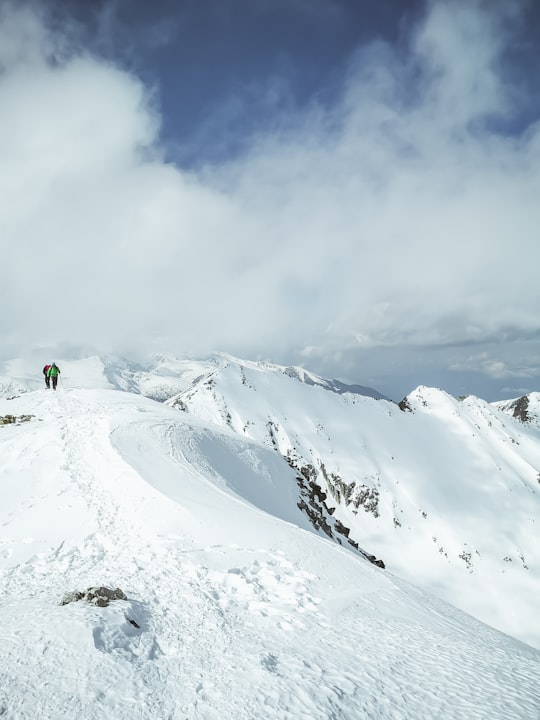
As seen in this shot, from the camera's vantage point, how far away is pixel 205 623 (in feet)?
32.1

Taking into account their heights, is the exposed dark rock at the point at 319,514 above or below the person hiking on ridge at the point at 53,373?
below

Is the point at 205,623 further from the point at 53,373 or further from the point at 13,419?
the point at 53,373

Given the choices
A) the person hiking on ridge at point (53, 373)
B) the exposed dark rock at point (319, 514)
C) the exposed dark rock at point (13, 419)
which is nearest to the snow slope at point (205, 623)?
the exposed dark rock at point (13, 419)

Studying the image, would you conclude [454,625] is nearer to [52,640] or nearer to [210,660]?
[210,660]

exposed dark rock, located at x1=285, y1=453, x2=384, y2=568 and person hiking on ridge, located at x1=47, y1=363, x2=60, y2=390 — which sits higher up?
person hiking on ridge, located at x1=47, y1=363, x2=60, y2=390

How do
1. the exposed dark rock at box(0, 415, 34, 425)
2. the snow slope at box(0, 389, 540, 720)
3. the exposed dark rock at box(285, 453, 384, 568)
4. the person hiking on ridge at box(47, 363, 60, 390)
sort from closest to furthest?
the snow slope at box(0, 389, 540, 720) → the exposed dark rock at box(0, 415, 34, 425) → the exposed dark rock at box(285, 453, 384, 568) → the person hiking on ridge at box(47, 363, 60, 390)

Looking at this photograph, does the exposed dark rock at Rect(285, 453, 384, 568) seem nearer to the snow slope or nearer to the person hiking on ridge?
the snow slope

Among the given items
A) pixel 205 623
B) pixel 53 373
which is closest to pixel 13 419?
pixel 53 373

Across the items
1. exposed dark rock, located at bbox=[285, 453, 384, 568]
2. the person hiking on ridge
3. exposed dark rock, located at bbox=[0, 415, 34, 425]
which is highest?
the person hiking on ridge

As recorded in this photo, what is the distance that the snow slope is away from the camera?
271 inches

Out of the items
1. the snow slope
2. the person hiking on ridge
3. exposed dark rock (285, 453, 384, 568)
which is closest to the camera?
the snow slope

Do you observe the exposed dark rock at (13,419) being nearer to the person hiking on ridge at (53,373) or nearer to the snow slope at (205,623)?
the person hiking on ridge at (53,373)

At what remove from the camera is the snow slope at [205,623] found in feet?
22.6

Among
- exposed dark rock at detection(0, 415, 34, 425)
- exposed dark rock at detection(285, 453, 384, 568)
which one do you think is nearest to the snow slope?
exposed dark rock at detection(0, 415, 34, 425)
